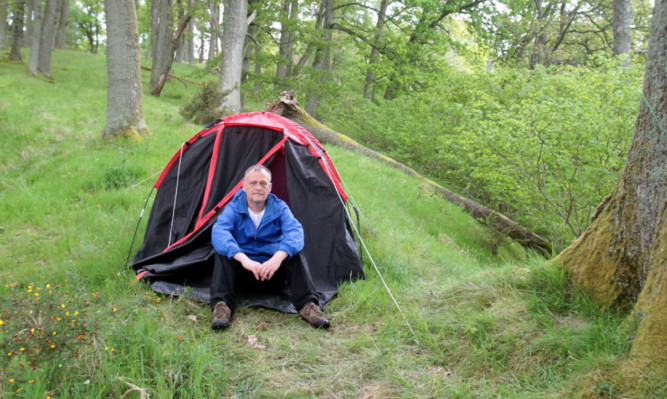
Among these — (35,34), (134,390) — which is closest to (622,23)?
(134,390)

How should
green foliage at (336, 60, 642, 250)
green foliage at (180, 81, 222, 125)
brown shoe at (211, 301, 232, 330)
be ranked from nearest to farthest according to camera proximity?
brown shoe at (211, 301, 232, 330)
green foliage at (336, 60, 642, 250)
green foliage at (180, 81, 222, 125)

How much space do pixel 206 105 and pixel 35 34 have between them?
873cm

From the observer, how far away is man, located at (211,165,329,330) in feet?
12.2

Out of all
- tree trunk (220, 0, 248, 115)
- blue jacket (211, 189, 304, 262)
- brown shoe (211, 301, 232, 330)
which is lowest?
brown shoe (211, 301, 232, 330)

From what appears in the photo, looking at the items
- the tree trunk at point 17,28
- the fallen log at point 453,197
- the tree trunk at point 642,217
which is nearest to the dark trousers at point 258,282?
the tree trunk at point 642,217

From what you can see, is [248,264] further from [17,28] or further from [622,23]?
[17,28]

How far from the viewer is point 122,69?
799cm

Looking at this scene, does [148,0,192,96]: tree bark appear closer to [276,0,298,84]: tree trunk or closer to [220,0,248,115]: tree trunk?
[276,0,298,84]: tree trunk

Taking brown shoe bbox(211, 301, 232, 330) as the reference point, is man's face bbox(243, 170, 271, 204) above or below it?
above

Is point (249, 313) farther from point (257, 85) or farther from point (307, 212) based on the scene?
point (257, 85)

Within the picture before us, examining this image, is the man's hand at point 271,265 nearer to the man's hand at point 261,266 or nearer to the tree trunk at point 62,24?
the man's hand at point 261,266

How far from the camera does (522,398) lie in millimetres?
2504

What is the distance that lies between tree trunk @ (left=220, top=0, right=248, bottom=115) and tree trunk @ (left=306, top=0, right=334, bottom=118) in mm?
5030

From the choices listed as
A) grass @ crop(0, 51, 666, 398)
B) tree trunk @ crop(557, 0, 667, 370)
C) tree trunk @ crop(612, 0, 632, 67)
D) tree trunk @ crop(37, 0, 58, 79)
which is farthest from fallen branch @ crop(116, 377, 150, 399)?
tree trunk @ crop(37, 0, 58, 79)
